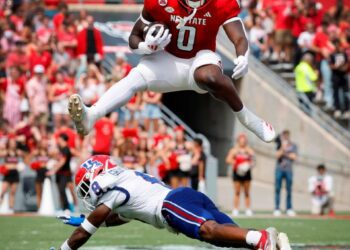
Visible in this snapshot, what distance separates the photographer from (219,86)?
10891mm

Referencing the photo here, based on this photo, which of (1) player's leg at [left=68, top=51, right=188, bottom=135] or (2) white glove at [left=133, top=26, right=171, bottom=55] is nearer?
(2) white glove at [left=133, top=26, right=171, bottom=55]

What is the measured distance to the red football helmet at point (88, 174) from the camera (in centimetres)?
998

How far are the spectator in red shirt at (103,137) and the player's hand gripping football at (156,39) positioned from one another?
988 centimetres

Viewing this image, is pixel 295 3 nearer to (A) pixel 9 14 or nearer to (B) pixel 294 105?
(B) pixel 294 105

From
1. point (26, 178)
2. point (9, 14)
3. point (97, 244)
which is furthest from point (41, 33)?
point (97, 244)

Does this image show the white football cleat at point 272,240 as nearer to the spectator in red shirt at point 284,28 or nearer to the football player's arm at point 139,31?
the football player's arm at point 139,31

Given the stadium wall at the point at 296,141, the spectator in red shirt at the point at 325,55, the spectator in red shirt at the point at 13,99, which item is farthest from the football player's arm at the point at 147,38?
the spectator in red shirt at the point at 325,55

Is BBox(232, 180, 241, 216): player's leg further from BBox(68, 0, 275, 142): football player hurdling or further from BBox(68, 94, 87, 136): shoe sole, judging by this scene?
BBox(68, 94, 87, 136): shoe sole

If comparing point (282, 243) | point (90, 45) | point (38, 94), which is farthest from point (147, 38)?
point (90, 45)

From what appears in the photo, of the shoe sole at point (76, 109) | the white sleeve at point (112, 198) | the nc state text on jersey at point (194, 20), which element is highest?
the nc state text on jersey at point (194, 20)

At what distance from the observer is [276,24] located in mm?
26312

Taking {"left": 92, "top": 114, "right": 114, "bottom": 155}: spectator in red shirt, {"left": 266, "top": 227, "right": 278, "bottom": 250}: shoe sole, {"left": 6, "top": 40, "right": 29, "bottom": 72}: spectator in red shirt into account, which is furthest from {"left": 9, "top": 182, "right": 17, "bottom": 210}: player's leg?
{"left": 266, "top": 227, "right": 278, "bottom": 250}: shoe sole

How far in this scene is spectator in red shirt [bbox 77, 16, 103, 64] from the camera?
23.2 m

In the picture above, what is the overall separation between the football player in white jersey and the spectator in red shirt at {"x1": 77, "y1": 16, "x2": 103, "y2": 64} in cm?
1327
